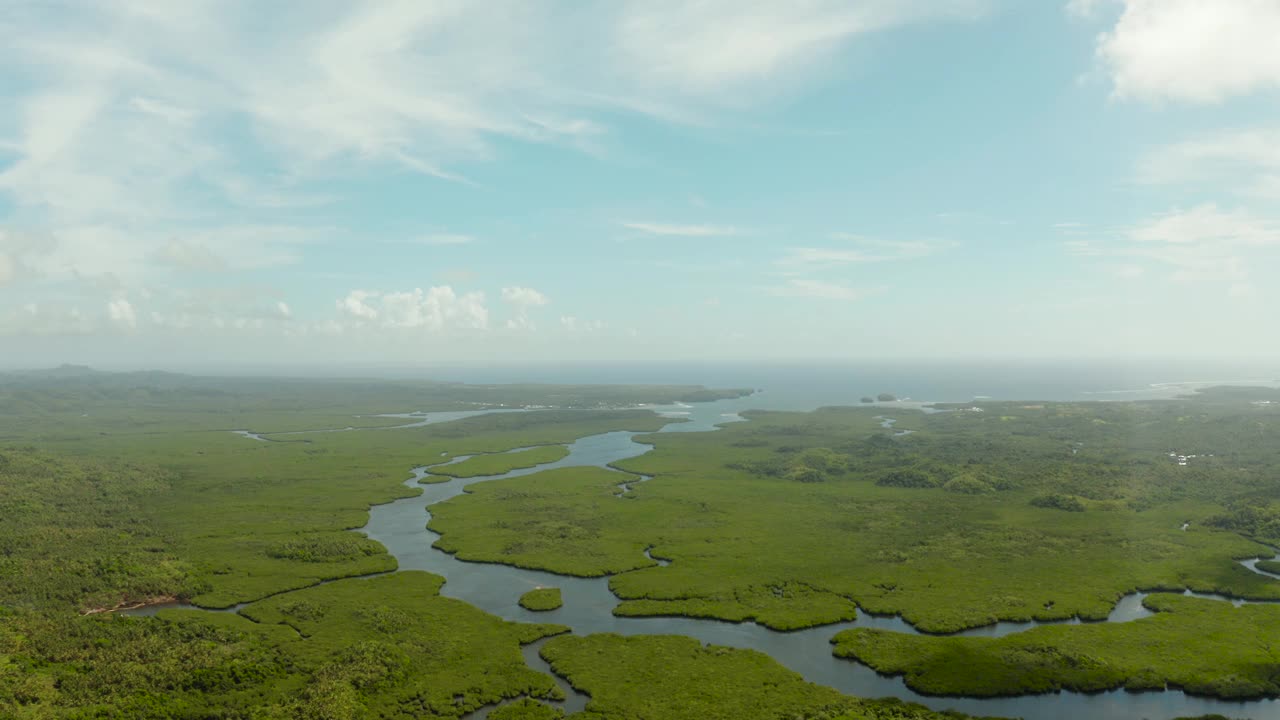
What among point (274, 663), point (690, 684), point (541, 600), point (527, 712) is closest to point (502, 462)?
point (541, 600)

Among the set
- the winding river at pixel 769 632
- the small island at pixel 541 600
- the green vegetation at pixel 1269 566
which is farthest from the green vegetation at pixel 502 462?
the green vegetation at pixel 1269 566

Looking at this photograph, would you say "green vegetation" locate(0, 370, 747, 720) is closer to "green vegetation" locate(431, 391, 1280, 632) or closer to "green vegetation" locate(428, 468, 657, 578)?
"green vegetation" locate(428, 468, 657, 578)

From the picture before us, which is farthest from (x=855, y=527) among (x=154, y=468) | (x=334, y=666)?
(x=154, y=468)

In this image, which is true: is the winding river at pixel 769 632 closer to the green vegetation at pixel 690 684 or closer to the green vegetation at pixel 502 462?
the green vegetation at pixel 690 684

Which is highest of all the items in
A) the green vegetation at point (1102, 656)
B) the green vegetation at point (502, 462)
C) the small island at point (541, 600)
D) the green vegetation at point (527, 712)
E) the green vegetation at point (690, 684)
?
the green vegetation at point (502, 462)

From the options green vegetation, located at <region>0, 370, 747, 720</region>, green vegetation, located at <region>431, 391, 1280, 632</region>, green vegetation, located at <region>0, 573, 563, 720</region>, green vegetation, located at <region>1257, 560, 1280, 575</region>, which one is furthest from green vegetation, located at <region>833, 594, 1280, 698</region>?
green vegetation, located at <region>0, 370, 747, 720</region>
